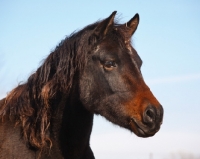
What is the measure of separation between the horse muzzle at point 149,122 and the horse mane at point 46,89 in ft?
3.99

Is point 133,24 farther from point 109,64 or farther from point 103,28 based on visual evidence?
point 109,64

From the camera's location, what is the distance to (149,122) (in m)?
5.74

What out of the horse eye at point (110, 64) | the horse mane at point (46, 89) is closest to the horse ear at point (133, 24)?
the horse mane at point (46, 89)

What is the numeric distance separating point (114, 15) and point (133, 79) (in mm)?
1006

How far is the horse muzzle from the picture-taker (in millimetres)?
5707

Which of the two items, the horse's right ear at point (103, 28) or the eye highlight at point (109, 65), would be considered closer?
the eye highlight at point (109, 65)

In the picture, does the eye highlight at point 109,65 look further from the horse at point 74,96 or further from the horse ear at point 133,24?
the horse ear at point 133,24

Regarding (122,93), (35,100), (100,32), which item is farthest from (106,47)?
(35,100)

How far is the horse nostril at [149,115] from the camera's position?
18.7ft

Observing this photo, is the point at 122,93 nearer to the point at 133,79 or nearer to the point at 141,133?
the point at 133,79

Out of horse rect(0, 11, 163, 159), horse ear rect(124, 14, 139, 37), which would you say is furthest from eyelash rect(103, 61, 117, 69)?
Answer: horse ear rect(124, 14, 139, 37)

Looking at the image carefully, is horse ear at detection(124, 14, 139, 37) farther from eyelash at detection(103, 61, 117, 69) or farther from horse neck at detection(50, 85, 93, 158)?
horse neck at detection(50, 85, 93, 158)

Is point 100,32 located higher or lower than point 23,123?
higher

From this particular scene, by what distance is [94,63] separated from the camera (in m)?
6.40
